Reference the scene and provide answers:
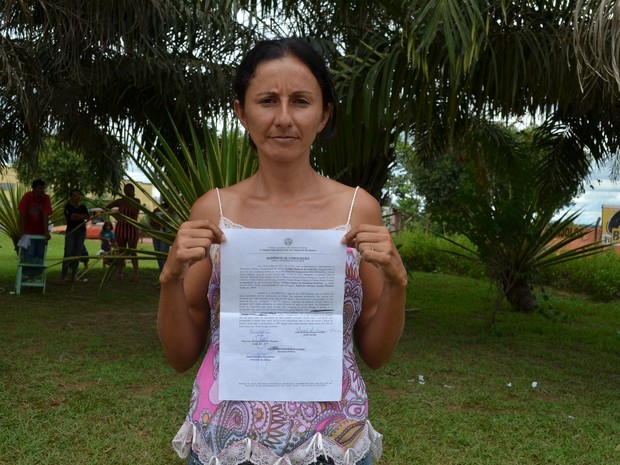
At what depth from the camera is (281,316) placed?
136cm

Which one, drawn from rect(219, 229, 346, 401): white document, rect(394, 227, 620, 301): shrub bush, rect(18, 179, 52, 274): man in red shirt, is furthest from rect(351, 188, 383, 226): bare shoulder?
rect(18, 179, 52, 274): man in red shirt

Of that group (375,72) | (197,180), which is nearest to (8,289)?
(197,180)

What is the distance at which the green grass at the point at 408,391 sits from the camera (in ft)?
12.4

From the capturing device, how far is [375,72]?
5.24 metres

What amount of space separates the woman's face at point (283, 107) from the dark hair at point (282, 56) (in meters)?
0.01

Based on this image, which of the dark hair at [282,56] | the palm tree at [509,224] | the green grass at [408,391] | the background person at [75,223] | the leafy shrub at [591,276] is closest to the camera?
the dark hair at [282,56]

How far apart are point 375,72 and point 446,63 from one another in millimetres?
509

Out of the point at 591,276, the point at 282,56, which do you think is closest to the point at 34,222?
the point at 591,276

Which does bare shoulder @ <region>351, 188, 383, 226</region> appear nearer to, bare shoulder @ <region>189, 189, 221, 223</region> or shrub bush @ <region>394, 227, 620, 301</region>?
bare shoulder @ <region>189, 189, 221, 223</region>

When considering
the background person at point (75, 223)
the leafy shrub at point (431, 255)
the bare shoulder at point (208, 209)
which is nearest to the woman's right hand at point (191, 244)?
the bare shoulder at point (208, 209)

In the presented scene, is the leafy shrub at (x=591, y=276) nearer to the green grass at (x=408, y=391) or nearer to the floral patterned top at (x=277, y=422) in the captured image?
the green grass at (x=408, y=391)

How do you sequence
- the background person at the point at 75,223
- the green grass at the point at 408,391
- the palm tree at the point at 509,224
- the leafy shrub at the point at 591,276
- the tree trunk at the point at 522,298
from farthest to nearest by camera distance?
the leafy shrub at the point at 591,276, the background person at the point at 75,223, the tree trunk at the point at 522,298, the palm tree at the point at 509,224, the green grass at the point at 408,391

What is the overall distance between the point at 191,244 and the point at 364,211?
0.37m

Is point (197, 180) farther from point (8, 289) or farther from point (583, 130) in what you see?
point (8, 289)
